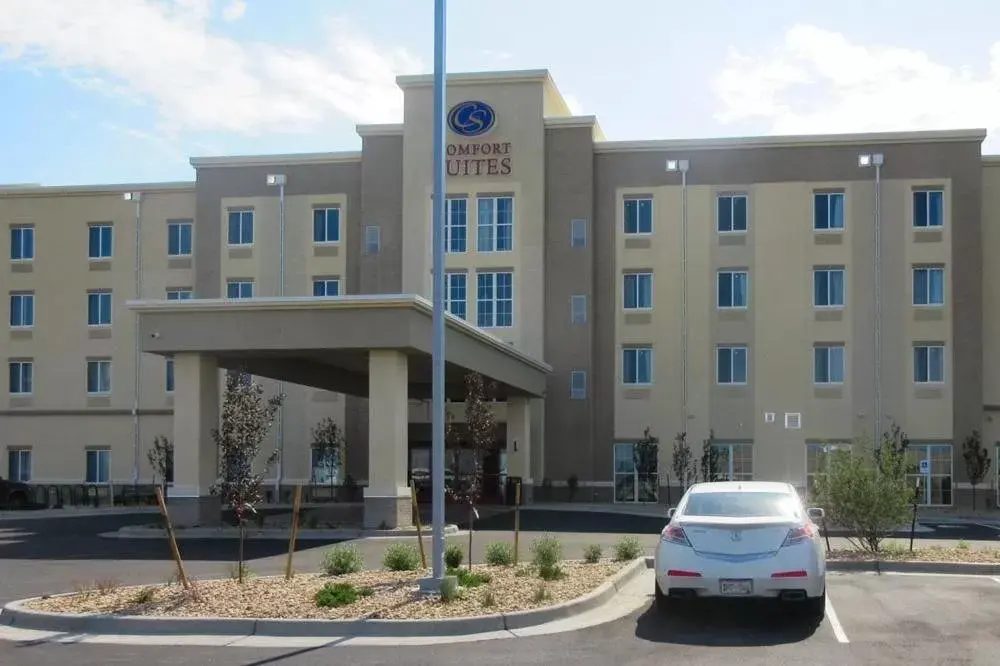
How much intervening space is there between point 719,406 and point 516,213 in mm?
10349

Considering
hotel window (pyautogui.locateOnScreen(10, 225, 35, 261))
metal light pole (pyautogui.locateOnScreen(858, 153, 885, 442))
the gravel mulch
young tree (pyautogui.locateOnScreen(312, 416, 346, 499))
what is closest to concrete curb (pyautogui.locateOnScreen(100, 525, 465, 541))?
the gravel mulch

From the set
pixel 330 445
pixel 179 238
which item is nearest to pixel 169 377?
pixel 179 238

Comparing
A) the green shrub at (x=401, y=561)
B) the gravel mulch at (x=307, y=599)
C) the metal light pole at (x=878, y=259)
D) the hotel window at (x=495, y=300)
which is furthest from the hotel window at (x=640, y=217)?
the gravel mulch at (x=307, y=599)

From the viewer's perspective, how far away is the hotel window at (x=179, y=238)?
4797 cm

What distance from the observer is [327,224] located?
46562mm

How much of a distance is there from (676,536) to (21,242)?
42.6 metres

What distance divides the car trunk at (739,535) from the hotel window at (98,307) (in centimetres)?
3997

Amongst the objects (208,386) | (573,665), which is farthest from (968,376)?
(573,665)

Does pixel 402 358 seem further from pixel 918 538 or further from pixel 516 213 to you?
pixel 516 213

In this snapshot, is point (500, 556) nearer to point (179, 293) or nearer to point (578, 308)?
point (578, 308)

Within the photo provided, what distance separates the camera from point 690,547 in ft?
42.6

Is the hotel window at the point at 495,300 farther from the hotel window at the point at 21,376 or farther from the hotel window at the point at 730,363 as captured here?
the hotel window at the point at 21,376

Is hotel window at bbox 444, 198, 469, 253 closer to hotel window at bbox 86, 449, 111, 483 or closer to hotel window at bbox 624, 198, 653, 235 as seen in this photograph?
hotel window at bbox 624, 198, 653, 235

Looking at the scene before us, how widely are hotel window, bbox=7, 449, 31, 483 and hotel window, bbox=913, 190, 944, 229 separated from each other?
3591 centimetres
